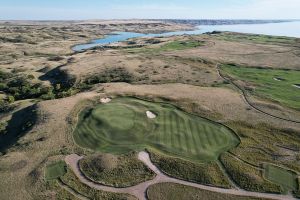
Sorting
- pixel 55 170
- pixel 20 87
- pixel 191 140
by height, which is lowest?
pixel 20 87

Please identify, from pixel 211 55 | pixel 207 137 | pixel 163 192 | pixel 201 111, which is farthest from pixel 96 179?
pixel 211 55

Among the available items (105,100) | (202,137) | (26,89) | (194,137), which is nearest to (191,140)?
(194,137)

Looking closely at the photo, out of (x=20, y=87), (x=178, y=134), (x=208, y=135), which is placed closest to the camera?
(x=208, y=135)

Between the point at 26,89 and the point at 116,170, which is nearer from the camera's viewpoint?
the point at 116,170

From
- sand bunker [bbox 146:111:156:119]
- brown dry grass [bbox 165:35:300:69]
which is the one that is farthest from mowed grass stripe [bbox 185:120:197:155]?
brown dry grass [bbox 165:35:300:69]

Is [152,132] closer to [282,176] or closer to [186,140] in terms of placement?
[186,140]

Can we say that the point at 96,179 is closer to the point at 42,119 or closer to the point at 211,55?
the point at 42,119

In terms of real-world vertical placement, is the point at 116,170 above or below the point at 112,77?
below
